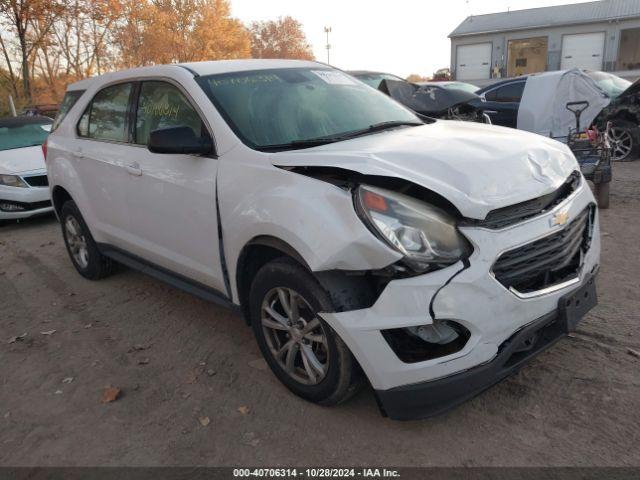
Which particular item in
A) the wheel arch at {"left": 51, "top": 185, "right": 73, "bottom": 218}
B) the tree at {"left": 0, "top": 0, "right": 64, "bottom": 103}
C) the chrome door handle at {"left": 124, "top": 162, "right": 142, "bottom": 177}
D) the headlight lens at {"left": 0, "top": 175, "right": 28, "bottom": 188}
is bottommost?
the headlight lens at {"left": 0, "top": 175, "right": 28, "bottom": 188}

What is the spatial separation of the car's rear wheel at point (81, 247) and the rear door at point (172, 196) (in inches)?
42.3

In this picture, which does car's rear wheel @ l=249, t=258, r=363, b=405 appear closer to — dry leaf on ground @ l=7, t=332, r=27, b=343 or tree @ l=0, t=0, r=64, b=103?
dry leaf on ground @ l=7, t=332, r=27, b=343

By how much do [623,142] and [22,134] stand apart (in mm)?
10397

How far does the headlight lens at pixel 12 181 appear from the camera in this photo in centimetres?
758

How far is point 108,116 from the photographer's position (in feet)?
14.0

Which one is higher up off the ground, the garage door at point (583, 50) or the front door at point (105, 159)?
the garage door at point (583, 50)

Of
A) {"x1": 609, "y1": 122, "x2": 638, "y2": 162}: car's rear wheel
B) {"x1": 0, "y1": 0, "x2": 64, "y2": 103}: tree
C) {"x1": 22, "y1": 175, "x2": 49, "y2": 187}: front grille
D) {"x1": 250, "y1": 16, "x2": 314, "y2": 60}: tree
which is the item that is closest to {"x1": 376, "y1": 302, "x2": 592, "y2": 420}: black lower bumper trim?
{"x1": 22, "y1": 175, "x2": 49, "y2": 187}: front grille

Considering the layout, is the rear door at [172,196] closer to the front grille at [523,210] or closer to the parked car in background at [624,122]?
the front grille at [523,210]

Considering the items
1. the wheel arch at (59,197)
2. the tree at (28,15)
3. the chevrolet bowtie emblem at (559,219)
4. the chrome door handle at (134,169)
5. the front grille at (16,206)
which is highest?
the tree at (28,15)

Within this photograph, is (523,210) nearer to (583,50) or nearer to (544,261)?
(544,261)

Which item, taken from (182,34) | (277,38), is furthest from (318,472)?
(277,38)

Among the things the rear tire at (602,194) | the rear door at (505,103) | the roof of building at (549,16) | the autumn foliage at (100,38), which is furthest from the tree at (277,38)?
the rear tire at (602,194)

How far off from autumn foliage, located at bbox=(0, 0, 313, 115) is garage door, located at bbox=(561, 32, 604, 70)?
73.1 ft

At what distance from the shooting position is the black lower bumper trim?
2244 millimetres
